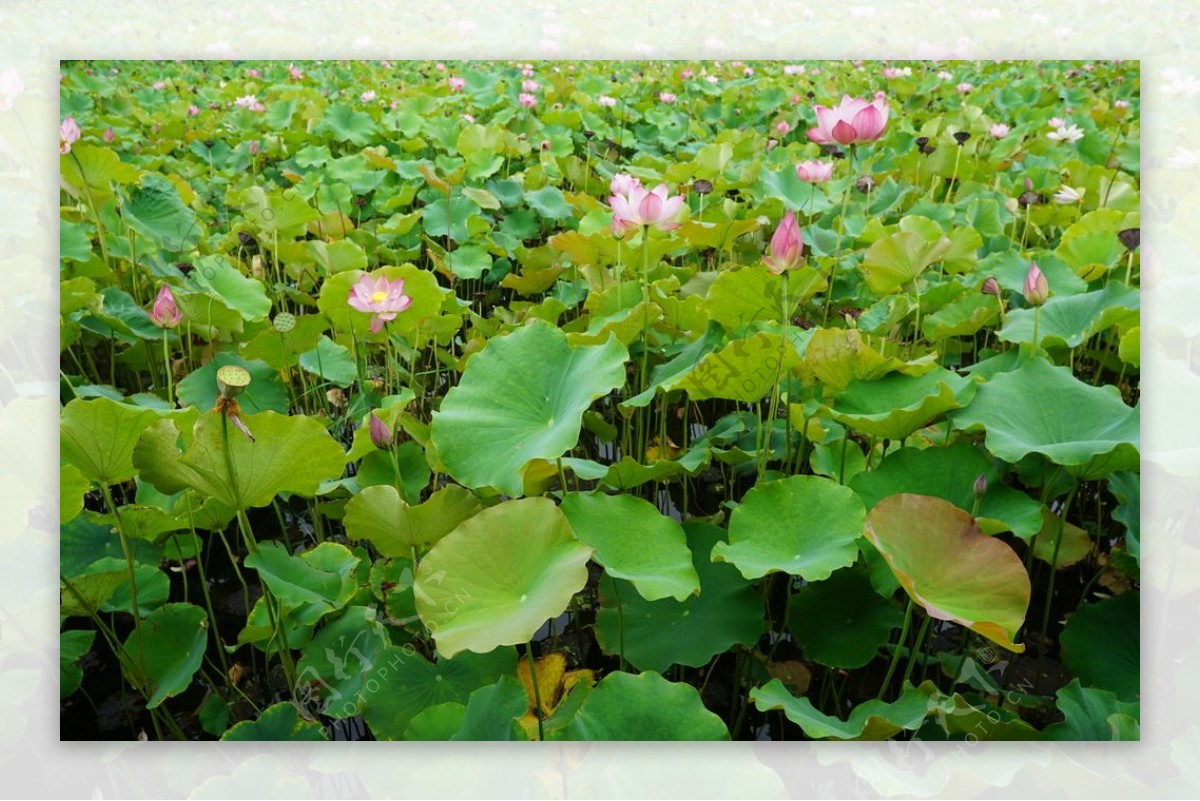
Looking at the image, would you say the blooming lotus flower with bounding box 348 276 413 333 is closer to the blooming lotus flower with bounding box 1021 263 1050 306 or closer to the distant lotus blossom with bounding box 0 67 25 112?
the distant lotus blossom with bounding box 0 67 25 112

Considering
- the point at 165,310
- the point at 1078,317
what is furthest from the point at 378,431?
the point at 1078,317

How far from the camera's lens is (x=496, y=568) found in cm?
92

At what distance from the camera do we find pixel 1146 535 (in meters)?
1.11

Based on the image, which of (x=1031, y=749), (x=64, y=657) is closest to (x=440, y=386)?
(x=64, y=657)

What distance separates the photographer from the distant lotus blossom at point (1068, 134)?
91.4 inches

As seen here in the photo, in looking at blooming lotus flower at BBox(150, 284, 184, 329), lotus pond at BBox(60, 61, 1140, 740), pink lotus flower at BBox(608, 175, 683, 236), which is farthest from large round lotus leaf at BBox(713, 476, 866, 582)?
blooming lotus flower at BBox(150, 284, 184, 329)

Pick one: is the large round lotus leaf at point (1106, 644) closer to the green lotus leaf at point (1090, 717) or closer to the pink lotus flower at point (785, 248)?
the green lotus leaf at point (1090, 717)

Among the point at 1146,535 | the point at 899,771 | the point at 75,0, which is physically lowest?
the point at 899,771

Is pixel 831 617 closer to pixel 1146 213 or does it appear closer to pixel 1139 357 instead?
pixel 1139 357

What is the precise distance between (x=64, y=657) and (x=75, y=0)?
0.95 meters

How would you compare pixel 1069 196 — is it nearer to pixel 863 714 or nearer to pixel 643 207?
pixel 643 207

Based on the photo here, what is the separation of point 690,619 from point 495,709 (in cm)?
25

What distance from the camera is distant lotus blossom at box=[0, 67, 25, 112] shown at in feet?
3.98

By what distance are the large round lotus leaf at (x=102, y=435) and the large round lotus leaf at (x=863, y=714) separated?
2.37 feet
